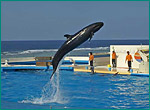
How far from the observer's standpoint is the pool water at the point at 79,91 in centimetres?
1141

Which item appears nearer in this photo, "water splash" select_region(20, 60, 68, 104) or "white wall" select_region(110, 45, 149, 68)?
"water splash" select_region(20, 60, 68, 104)

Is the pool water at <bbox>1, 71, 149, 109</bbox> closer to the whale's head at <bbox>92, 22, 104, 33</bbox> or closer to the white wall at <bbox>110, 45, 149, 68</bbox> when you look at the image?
the white wall at <bbox>110, 45, 149, 68</bbox>

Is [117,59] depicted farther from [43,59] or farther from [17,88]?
[17,88]

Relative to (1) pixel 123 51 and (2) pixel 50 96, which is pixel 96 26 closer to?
(2) pixel 50 96

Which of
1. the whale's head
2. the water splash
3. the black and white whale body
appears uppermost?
the whale's head

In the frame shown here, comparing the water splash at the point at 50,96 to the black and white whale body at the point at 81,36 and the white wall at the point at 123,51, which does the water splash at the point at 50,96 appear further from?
the white wall at the point at 123,51

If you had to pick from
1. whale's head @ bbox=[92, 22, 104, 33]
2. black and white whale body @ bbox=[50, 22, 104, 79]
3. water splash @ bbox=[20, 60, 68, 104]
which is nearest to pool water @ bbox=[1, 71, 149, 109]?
water splash @ bbox=[20, 60, 68, 104]

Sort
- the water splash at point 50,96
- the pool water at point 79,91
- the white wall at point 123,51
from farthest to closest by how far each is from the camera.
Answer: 1. the white wall at point 123,51
2. the water splash at point 50,96
3. the pool water at point 79,91

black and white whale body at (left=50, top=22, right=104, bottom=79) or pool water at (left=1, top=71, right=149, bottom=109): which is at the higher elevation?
→ black and white whale body at (left=50, top=22, right=104, bottom=79)

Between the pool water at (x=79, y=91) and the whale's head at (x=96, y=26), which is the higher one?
the whale's head at (x=96, y=26)

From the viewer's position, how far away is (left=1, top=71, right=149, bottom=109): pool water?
11406mm

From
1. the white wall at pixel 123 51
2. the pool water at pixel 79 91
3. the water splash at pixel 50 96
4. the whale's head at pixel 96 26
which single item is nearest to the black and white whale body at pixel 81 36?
A: the whale's head at pixel 96 26

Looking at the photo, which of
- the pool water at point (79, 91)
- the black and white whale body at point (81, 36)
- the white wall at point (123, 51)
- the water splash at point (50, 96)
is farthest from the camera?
the white wall at point (123, 51)

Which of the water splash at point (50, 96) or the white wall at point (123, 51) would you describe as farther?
the white wall at point (123, 51)
